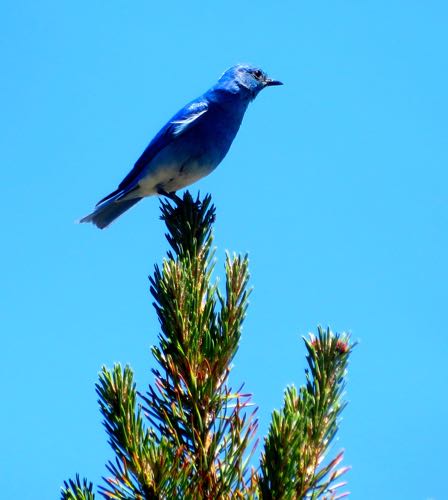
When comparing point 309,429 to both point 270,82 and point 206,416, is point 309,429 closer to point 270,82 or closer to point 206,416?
point 206,416

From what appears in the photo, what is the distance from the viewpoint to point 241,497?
2.24 metres

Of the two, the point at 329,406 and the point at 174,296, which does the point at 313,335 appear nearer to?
the point at 329,406

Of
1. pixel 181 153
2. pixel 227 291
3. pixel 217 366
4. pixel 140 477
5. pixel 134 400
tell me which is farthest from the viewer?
pixel 181 153

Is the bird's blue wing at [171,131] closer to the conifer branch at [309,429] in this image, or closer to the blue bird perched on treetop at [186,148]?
the blue bird perched on treetop at [186,148]

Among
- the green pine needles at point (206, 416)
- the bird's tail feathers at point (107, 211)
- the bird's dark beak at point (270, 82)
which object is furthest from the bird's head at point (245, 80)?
the green pine needles at point (206, 416)

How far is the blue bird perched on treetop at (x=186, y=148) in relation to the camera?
20.8ft

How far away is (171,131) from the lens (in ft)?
21.6

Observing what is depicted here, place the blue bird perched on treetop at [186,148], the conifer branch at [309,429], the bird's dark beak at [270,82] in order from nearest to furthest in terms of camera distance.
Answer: the conifer branch at [309,429], the blue bird perched on treetop at [186,148], the bird's dark beak at [270,82]

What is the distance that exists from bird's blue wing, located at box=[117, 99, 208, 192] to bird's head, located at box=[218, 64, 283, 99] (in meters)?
0.50

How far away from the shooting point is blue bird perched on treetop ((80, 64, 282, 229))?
635 centimetres

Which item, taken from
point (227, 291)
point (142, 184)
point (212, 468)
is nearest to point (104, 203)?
point (142, 184)

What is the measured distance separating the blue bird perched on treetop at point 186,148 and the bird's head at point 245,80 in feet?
0.03

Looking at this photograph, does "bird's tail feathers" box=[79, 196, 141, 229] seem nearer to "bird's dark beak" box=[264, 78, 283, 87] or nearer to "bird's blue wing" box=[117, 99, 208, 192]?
"bird's blue wing" box=[117, 99, 208, 192]

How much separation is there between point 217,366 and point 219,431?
8.3 inches
